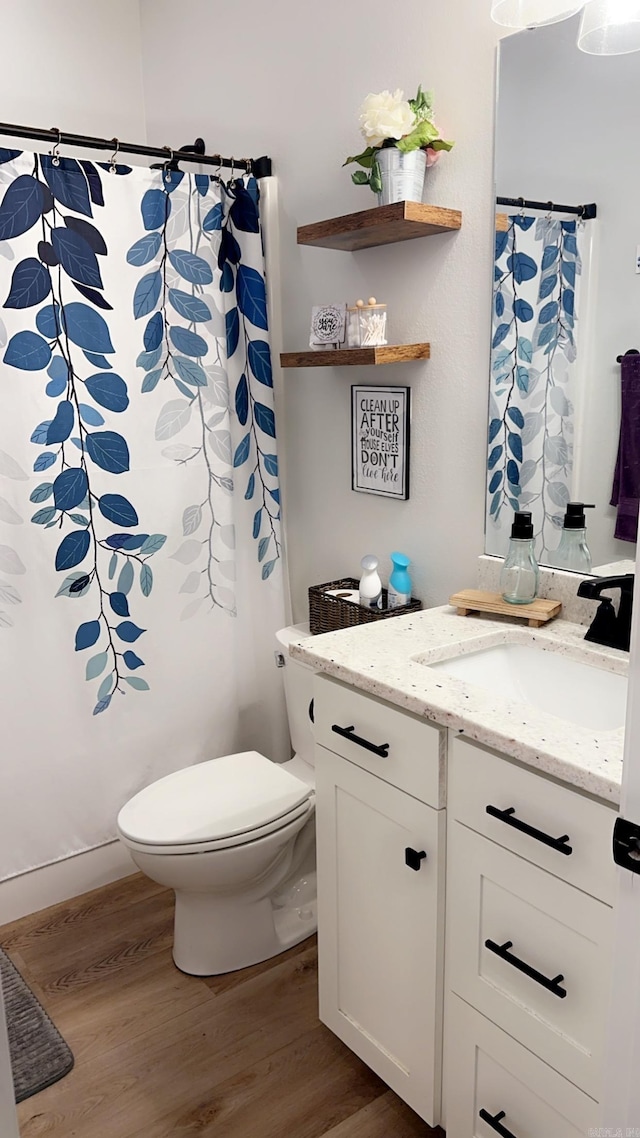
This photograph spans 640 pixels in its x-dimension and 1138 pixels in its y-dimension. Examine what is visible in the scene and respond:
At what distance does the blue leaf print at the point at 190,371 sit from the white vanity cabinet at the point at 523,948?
138 centimetres

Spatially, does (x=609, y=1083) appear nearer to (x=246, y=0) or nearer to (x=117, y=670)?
(x=117, y=670)

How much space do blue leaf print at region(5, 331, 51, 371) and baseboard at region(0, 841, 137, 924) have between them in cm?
130

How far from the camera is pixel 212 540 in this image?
8.03 ft

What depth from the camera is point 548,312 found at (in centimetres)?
173

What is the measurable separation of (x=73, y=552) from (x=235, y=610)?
539 mm

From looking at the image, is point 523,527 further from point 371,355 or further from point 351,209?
point 351,209

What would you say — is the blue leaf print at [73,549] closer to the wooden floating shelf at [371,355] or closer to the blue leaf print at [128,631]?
the blue leaf print at [128,631]

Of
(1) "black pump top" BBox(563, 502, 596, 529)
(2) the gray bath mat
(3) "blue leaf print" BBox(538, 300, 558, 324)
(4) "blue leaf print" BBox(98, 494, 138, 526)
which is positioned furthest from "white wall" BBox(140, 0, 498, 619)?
(2) the gray bath mat

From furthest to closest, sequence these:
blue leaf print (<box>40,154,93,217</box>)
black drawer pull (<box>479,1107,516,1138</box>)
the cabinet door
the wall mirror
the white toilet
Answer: blue leaf print (<box>40,154,93,217</box>) → the white toilet → the wall mirror → the cabinet door → black drawer pull (<box>479,1107,516,1138</box>)

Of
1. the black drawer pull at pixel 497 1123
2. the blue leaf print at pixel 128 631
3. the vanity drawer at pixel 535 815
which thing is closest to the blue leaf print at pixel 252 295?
the blue leaf print at pixel 128 631

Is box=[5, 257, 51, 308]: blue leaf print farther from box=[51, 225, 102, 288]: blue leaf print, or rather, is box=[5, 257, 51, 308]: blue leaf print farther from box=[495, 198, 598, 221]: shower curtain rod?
box=[495, 198, 598, 221]: shower curtain rod

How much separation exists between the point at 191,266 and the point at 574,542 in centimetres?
126

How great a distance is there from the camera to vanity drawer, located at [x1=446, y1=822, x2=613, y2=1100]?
1164 mm

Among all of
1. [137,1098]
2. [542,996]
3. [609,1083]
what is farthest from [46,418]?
[609,1083]
